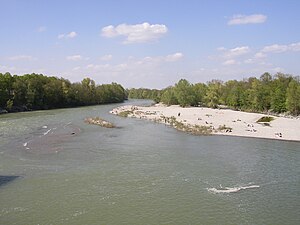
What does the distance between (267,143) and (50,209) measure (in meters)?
29.0

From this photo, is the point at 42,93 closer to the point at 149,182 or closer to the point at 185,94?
the point at 185,94

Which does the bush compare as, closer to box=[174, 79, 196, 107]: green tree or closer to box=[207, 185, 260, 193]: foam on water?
box=[207, 185, 260, 193]: foam on water

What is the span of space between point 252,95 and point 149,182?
71.6 m

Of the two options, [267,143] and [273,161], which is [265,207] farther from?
[267,143]

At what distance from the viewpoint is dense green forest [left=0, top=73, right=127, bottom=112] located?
96.8 metres

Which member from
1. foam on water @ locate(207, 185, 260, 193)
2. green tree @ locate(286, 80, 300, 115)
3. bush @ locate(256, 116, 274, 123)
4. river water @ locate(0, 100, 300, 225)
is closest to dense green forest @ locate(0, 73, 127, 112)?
river water @ locate(0, 100, 300, 225)

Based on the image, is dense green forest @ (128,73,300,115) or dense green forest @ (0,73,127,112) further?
dense green forest @ (0,73,127,112)

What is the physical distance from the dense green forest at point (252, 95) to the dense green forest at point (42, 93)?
116ft

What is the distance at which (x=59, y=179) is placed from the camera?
24516 millimetres

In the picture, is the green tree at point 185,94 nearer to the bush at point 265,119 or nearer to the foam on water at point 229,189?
the bush at point 265,119

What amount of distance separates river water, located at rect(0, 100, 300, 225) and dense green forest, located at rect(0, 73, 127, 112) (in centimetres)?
6263

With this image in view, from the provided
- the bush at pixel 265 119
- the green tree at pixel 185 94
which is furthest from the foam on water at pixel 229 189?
the green tree at pixel 185 94

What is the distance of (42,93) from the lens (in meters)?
111

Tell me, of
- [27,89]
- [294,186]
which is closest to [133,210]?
[294,186]
